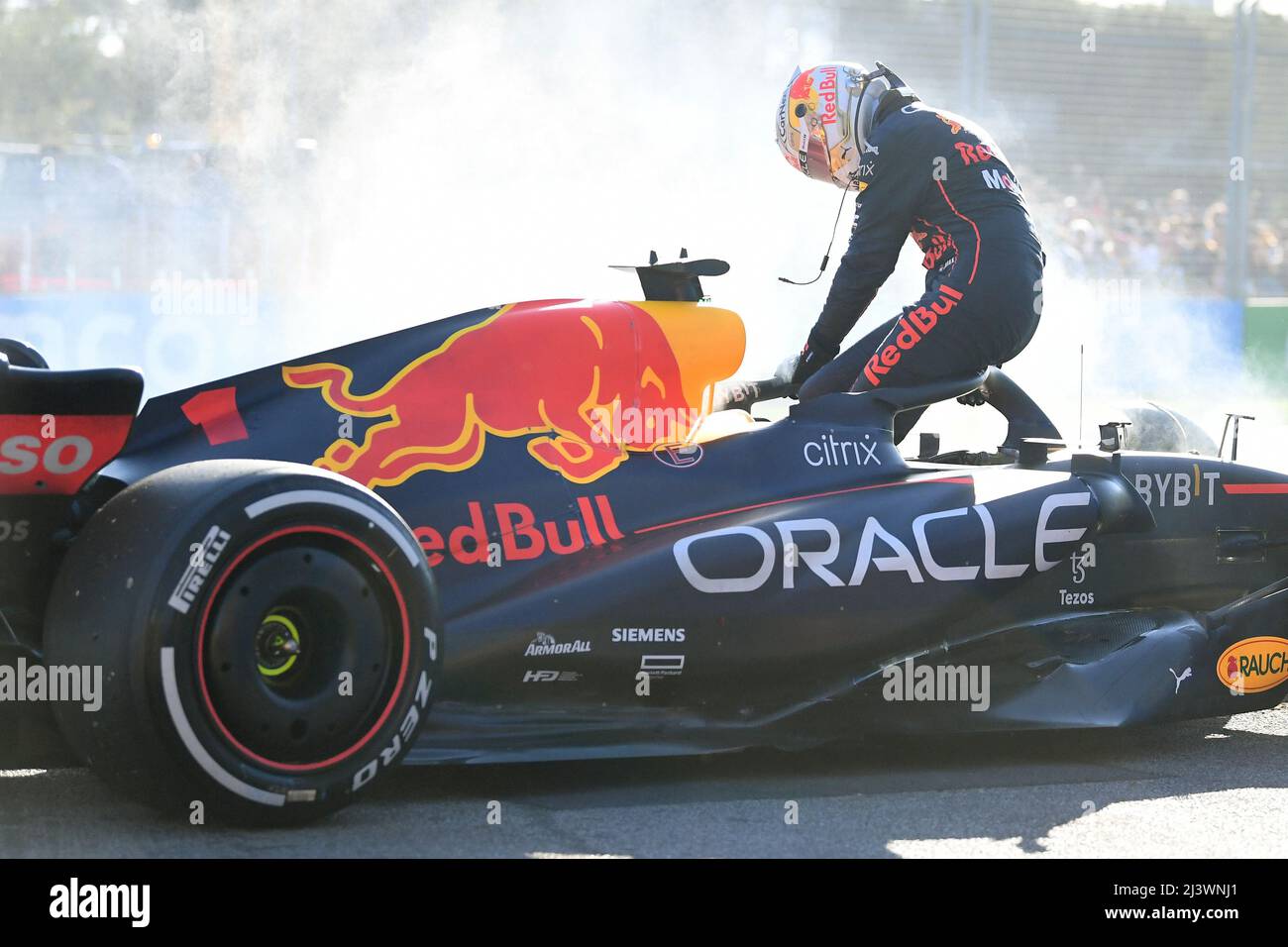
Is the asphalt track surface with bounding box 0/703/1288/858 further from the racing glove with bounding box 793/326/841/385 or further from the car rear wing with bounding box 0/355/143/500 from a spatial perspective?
the racing glove with bounding box 793/326/841/385

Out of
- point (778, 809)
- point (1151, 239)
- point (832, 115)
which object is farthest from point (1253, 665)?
point (1151, 239)

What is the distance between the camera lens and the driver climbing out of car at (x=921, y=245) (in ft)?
16.3

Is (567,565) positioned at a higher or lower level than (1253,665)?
higher

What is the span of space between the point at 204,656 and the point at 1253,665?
316cm

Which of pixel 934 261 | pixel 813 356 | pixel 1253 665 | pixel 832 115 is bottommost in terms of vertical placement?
pixel 1253 665

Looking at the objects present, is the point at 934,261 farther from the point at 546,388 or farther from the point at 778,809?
the point at 778,809

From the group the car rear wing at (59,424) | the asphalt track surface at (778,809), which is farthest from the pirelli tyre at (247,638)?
the car rear wing at (59,424)

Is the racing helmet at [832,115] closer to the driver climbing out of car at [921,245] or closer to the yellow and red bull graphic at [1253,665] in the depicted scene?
the driver climbing out of car at [921,245]

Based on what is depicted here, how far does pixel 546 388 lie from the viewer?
4.21 m

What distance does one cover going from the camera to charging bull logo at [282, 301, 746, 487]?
3.98m

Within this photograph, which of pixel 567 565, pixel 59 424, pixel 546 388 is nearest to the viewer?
pixel 59 424

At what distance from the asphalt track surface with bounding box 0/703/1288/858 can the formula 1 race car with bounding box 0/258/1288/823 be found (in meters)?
0.11

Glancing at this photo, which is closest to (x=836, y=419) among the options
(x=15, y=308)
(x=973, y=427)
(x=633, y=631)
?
(x=633, y=631)
